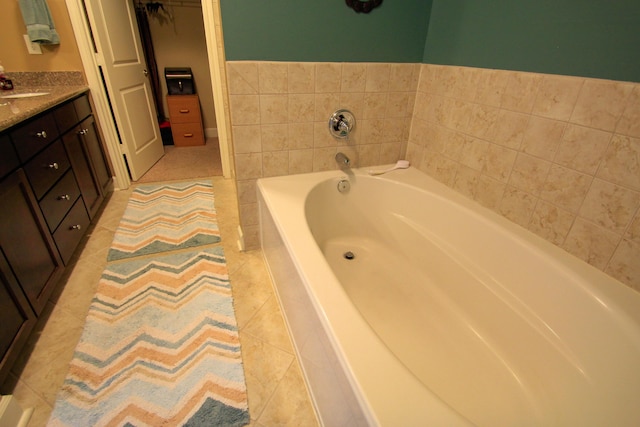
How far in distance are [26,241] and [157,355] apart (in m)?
0.71

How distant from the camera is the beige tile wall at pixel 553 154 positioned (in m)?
0.90

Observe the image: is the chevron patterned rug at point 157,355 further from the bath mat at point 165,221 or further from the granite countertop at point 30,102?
the granite countertop at point 30,102

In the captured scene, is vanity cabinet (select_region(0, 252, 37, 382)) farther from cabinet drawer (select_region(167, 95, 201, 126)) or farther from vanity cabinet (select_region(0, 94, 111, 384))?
cabinet drawer (select_region(167, 95, 201, 126))

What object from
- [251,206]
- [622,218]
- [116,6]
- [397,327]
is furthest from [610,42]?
[116,6]

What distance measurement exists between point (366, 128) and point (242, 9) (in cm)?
83

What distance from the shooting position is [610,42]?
0.88 meters

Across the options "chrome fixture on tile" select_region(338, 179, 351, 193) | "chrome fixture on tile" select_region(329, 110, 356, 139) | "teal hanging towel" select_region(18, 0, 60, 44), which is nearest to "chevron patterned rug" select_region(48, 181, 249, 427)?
"chrome fixture on tile" select_region(338, 179, 351, 193)

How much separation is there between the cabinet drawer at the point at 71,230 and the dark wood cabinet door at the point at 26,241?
0.10 m

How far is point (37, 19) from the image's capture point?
5.96 feet

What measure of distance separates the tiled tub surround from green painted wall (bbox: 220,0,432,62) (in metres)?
0.06

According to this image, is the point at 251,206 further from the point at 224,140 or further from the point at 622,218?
the point at 622,218

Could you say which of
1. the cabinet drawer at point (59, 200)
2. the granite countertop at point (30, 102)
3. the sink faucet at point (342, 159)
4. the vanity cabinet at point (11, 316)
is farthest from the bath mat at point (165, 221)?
the sink faucet at point (342, 159)

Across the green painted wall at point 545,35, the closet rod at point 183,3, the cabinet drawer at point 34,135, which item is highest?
the closet rod at point 183,3

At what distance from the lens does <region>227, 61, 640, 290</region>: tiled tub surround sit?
0.92 meters
